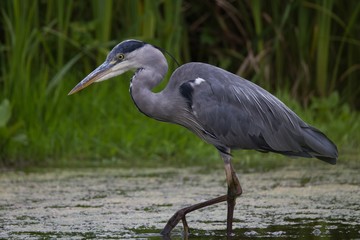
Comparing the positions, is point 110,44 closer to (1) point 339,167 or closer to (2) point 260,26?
(2) point 260,26

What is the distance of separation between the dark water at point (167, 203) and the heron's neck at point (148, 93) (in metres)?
0.54

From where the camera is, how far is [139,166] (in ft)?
21.9

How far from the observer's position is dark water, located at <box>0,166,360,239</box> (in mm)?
4527

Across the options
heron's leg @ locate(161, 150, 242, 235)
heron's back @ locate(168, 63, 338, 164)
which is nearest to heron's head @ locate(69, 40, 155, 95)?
heron's back @ locate(168, 63, 338, 164)

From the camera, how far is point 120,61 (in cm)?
485

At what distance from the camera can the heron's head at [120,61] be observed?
15.9ft

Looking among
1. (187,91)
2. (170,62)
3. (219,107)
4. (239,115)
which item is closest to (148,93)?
(187,91)

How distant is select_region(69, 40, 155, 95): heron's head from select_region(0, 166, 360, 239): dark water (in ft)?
2.31

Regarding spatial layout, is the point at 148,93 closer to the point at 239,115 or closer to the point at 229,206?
the point at 239,115

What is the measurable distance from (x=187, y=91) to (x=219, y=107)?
0.57 ft

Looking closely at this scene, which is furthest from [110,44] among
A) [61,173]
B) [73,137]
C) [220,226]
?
[220,226]

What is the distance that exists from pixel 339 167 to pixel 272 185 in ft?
2.66

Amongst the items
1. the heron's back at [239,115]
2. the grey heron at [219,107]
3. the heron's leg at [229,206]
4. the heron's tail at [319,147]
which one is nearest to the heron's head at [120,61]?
the grey heron at [219,107]

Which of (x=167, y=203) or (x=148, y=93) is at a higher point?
(x=148, y=93)
